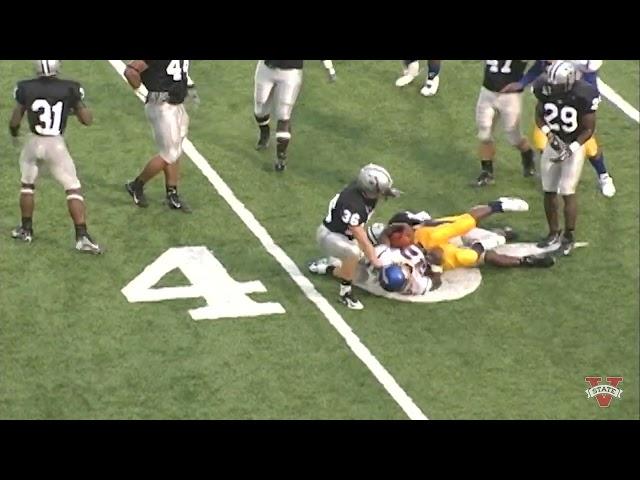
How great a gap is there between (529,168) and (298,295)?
3.43 metres

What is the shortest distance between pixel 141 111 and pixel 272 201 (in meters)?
2.47

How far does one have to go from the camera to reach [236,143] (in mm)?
15992

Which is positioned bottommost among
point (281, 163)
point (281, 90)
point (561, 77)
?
point (281, 163)

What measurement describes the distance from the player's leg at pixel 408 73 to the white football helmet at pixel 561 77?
3.87m

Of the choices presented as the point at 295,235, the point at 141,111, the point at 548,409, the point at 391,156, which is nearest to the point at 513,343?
the point at 548,409

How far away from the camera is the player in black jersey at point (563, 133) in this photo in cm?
1358

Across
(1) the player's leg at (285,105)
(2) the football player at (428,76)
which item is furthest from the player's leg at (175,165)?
(2) the football player at (428,76)

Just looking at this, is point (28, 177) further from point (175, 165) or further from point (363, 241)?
point (363, 241)

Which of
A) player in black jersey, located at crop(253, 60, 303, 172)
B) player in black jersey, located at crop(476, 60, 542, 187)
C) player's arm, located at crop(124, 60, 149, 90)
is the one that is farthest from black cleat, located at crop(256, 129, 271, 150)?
player in black jersey, located at crop(476, 60, 542, 187)

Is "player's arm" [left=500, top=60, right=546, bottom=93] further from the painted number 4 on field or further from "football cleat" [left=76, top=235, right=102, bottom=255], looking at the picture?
"football cleat" [left=76, top=235, right=102, bottom=255]

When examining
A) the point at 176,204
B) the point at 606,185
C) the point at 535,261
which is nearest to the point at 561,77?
the point at 535,261

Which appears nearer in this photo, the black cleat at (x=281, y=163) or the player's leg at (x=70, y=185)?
the player's leg at (x=70, y=185)

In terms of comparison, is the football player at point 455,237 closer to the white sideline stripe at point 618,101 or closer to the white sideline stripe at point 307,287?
the white sideline stripe at point 307,287

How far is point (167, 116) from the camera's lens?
14.3 m
